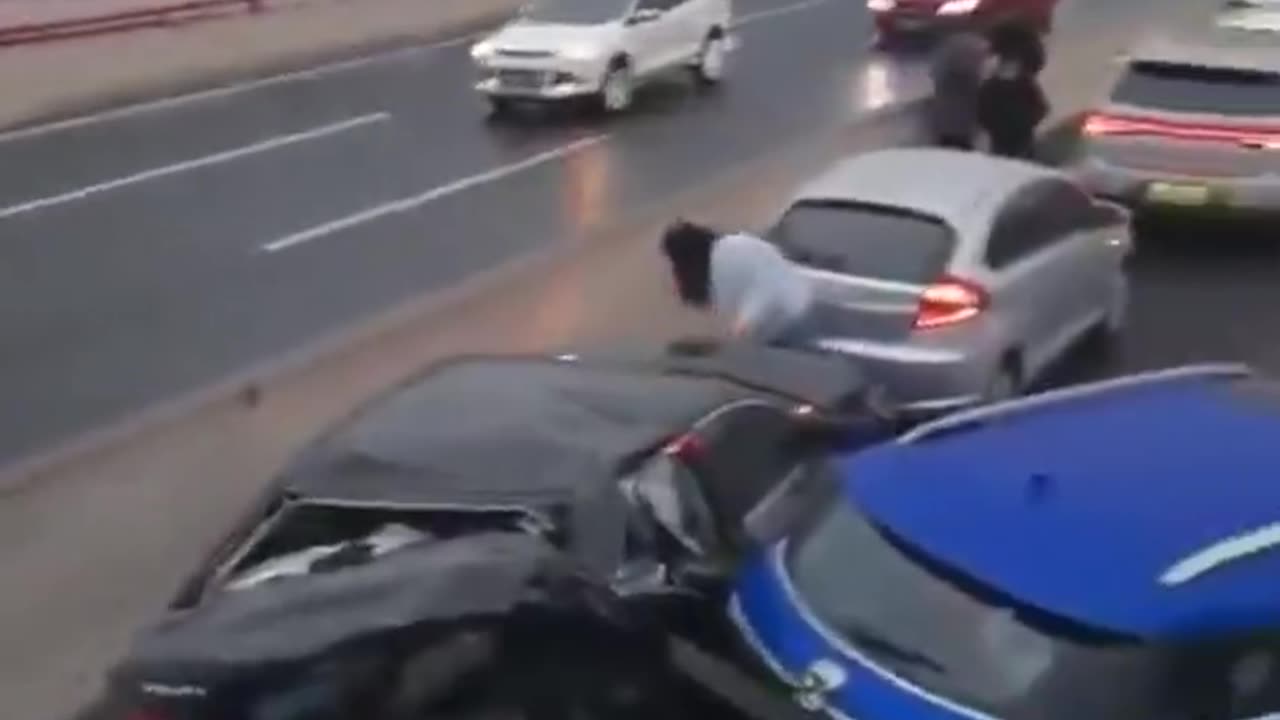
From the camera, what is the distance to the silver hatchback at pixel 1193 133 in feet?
58.7

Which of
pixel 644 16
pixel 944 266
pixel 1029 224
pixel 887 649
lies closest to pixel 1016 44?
pixel 1029 224

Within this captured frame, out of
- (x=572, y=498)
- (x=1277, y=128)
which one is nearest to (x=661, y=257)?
(x=1277, y=128)

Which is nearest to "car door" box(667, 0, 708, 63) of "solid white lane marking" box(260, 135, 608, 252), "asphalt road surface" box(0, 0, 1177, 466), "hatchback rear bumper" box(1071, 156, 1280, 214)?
"asphalt road surface" box(0, 0, 1177, 466)

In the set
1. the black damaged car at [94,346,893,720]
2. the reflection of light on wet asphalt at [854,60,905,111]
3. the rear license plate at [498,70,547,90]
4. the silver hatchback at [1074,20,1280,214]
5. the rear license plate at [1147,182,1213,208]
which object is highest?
the black damaged car at [94,346,893,720]

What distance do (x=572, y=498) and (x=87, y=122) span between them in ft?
63.6

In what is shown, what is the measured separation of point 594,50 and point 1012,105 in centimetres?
913

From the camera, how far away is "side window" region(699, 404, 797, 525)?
8.07 m

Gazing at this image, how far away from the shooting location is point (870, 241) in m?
12.8

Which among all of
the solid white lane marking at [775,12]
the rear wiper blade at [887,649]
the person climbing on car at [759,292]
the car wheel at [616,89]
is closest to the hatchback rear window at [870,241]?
the person climbing on car at [759,292]

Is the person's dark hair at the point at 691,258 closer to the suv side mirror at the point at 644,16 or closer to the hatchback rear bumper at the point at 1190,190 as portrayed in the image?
the hatchback rear bumper at the point at 1190,190

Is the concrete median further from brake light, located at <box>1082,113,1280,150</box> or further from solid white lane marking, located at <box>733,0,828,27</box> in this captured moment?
brake light, located at <box>1082,113,1280,150</box>

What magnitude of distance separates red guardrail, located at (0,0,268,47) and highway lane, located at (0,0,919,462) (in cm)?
236

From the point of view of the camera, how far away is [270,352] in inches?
618

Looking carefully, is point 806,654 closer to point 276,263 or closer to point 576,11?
point 276,263
